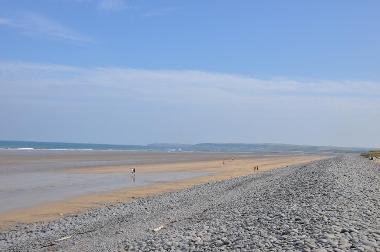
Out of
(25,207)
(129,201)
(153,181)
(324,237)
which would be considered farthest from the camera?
(153,181)

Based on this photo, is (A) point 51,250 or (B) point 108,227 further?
(B) point 108,227

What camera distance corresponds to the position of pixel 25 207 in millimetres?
21078

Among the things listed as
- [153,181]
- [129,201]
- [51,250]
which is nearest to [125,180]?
[153,181]

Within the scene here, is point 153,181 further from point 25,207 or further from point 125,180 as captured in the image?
point 25,207

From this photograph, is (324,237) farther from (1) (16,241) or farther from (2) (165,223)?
(1) (16,241)

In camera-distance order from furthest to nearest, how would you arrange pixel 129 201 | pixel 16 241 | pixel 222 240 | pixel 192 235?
pixel 129 201 → pixel 16 241 → pixel 192 235 → pixel 222 240

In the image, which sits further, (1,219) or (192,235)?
(1,219)

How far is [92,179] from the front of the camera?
35.0m

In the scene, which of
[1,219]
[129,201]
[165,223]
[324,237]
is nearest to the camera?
[324,237]

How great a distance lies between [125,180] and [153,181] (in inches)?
76.3

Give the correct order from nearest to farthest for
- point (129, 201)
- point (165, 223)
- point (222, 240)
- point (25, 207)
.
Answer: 1. point (222, 240)
2. point (165, 223)
3. point (25, 207)
4. point (129, 201)

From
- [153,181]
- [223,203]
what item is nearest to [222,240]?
[223,203]

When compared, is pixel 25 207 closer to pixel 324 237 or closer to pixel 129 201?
pixel 129 201

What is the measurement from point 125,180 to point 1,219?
651 inches
